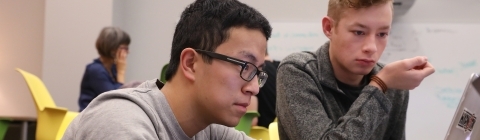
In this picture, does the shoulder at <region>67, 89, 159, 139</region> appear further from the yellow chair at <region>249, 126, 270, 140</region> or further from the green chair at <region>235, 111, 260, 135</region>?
the green chair at <region>235, 111, 260, 135</region>

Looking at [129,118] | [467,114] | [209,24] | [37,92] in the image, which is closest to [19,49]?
[37,92]

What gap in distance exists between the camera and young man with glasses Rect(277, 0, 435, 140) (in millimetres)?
1413

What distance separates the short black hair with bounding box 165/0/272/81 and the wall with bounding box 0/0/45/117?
15.3 feet

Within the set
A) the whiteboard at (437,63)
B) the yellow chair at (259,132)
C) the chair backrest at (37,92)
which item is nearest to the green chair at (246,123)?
the yellow chair at (259,132)

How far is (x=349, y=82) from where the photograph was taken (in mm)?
1600

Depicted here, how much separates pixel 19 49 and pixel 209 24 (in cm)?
489

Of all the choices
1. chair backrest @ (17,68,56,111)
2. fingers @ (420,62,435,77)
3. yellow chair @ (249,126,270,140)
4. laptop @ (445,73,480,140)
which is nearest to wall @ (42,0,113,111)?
chair backrest @ (17,68,56,111)

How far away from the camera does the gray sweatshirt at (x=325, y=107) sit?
1.39 m

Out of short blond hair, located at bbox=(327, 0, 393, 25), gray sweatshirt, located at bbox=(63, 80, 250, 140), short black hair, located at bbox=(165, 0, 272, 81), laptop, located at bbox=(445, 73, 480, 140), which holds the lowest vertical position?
gray sweatshirt, located at bbox=(63, 80, 250, 140)

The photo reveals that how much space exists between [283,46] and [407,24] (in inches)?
40.8

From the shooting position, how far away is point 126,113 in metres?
1.02

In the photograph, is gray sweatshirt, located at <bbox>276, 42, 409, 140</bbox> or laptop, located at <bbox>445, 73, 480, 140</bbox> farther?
gray sweatshirt, located at <bbox>276, 42, 409, 140</bbox>

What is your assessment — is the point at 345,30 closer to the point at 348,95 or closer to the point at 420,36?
the point at 348,95

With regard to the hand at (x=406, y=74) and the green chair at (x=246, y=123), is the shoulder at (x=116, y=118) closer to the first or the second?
the hand at (x=406, y=74)
